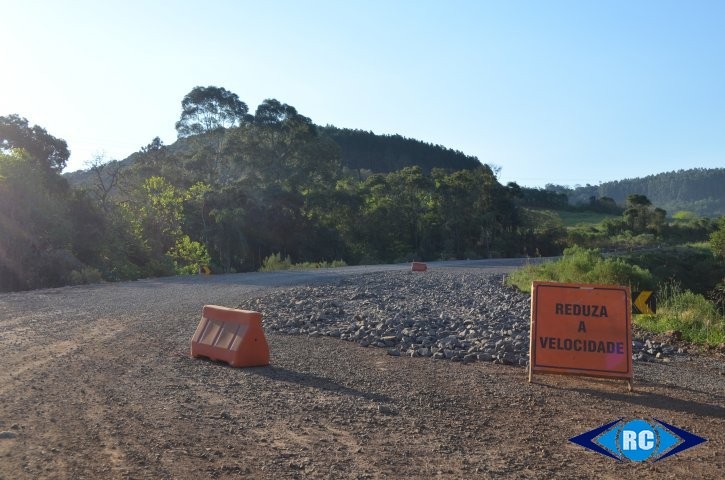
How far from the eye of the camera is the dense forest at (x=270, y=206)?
41000 millimetres

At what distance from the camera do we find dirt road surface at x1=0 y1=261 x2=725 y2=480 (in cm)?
559

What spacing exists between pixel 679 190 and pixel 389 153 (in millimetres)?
58269

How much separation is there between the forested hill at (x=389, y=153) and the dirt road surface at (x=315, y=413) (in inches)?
4352

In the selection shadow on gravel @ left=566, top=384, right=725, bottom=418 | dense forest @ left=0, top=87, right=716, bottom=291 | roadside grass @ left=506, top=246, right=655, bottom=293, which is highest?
dense forest @ left=0, top=87, right=716, bottom=291

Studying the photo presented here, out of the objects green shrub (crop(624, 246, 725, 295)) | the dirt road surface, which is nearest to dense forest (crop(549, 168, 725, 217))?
green shrub (crop(624, 246, 725, 295))

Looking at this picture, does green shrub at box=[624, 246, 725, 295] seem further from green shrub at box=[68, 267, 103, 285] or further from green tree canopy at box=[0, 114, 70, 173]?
green tree canopy at box=[0, 114, 70, 173]

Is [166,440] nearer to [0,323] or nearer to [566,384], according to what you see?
[566,384]

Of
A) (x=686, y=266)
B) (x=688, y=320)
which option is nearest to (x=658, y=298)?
(x=688, y=320)

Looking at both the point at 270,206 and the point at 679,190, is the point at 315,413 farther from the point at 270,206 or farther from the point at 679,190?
the point at 679,190

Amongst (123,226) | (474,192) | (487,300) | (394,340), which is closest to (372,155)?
(474,192)

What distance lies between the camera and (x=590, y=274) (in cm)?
2292

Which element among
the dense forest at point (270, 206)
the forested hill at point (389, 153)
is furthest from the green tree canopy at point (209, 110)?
the forested hill at point (389, 153)

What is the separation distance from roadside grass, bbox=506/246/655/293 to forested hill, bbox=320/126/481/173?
94154 mm

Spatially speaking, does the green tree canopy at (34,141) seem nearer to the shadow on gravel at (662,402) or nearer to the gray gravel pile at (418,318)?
the gray gravel pile at (418,318)
